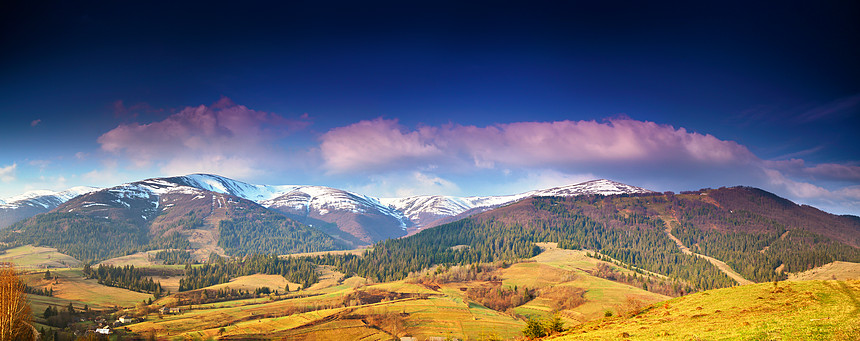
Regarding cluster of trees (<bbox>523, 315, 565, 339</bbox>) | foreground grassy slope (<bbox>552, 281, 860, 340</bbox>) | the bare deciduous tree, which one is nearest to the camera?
foreground grassy slope (<bbox>552, 281, 860, 340</bbox>)

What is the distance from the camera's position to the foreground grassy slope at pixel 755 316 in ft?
111

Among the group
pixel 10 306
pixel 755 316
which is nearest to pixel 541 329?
pixel 755 316

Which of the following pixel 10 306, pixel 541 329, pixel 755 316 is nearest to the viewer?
pixel 755 316

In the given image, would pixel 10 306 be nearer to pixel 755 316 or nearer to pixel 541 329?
pixel 541 329

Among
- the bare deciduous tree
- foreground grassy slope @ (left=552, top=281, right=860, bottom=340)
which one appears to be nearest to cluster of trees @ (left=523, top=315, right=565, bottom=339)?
foreground grassy slope @ (left=552, top=281, right=860, bottom=340)

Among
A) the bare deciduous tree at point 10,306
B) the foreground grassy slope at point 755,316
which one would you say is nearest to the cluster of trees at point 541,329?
the foreground grassy slope at point 755,316

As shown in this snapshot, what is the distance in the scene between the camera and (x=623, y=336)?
45.4 metres

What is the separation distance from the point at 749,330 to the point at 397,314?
16297cm

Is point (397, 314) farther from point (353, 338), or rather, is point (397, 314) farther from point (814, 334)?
point (814, 334)

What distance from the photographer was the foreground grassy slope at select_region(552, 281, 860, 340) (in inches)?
1337

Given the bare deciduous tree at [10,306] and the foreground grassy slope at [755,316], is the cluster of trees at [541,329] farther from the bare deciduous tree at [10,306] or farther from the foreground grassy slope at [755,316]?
the bare deciduous tree at [10,306]

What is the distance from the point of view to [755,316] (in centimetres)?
4288

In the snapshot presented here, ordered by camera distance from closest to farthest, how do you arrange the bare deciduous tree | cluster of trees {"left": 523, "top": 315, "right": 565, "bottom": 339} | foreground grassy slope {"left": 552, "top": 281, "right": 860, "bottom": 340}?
foreground grassy slope {"left": 552, "top": 281, "right": 860, "bottom": 340}
the bare deciduous tree
cluster of trees {"left": 523, "top": 315, "right": 565, "bottom": 339}

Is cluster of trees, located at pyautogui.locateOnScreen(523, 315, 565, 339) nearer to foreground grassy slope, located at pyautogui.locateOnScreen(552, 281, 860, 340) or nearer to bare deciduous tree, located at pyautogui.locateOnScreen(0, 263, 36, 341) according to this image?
foreground grassy slope, located at pyautogui.locateOnScreen(552, 281, 860, 340)
